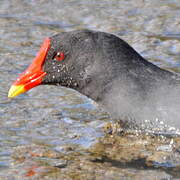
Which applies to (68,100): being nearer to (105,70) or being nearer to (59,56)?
(59,56)

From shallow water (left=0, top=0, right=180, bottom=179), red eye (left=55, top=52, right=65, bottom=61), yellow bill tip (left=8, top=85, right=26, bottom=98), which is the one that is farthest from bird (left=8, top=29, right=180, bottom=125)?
shallow water (left=0, top=0, right=180, bottom=179)

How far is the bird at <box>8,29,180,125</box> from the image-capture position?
5.32 metres

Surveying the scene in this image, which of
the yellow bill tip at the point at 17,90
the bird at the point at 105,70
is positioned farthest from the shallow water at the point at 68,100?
the bird at the point at 105,70

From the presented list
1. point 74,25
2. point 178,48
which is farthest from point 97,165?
point 74,25

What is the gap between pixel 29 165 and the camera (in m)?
4.99

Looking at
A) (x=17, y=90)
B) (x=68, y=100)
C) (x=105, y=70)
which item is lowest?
(x=68, y=100)

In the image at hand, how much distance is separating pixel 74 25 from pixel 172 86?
2629mm

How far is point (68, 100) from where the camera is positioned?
623cm

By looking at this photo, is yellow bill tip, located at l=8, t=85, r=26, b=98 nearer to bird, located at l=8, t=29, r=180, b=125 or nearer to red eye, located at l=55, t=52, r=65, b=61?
bird, located at l=8, t=29, r=180, b=125

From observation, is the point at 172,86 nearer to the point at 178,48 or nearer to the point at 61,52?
the point at 61,52

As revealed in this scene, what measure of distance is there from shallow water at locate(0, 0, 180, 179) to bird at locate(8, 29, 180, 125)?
384 millimetres

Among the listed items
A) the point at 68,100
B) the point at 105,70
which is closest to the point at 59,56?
the point at 105,70

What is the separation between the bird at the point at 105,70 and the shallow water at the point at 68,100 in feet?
1.26

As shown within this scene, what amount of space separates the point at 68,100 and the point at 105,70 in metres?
0.96
